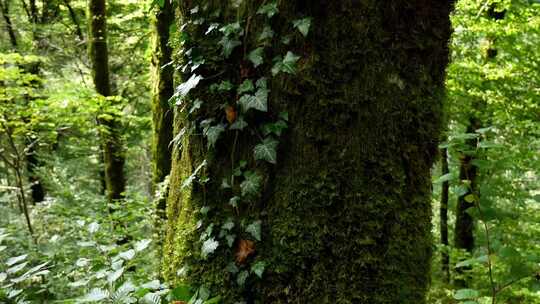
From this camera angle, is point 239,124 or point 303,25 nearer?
point 303,25

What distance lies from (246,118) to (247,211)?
46cm

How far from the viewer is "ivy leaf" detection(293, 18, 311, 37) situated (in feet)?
6.21

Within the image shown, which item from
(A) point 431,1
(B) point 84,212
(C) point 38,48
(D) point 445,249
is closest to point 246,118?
(A) point 431,1

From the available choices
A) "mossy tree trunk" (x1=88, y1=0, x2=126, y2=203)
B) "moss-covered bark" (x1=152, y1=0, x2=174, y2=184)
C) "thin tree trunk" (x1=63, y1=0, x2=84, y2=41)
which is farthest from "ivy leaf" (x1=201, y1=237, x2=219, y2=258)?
"thin tree trunk" (x1=63, y1=0, x2=84, y2=41)

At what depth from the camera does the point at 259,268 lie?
195cm

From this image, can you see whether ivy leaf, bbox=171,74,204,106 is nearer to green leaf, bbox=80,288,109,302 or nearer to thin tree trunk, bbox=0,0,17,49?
green leaf, bbox=80,288,109,302

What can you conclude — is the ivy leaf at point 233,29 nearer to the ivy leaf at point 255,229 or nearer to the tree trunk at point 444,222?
the ivy leaf at point 255,229

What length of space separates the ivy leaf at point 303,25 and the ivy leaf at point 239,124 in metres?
0.51

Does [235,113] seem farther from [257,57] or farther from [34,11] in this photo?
[34,11]

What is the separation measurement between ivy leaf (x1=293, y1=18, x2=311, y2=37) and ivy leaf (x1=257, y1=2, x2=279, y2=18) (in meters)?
0.14

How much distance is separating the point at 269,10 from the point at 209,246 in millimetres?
1215

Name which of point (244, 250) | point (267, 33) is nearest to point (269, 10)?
point (267, 33)

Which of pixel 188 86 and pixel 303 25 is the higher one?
pixel 303 25

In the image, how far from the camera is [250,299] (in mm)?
2023
